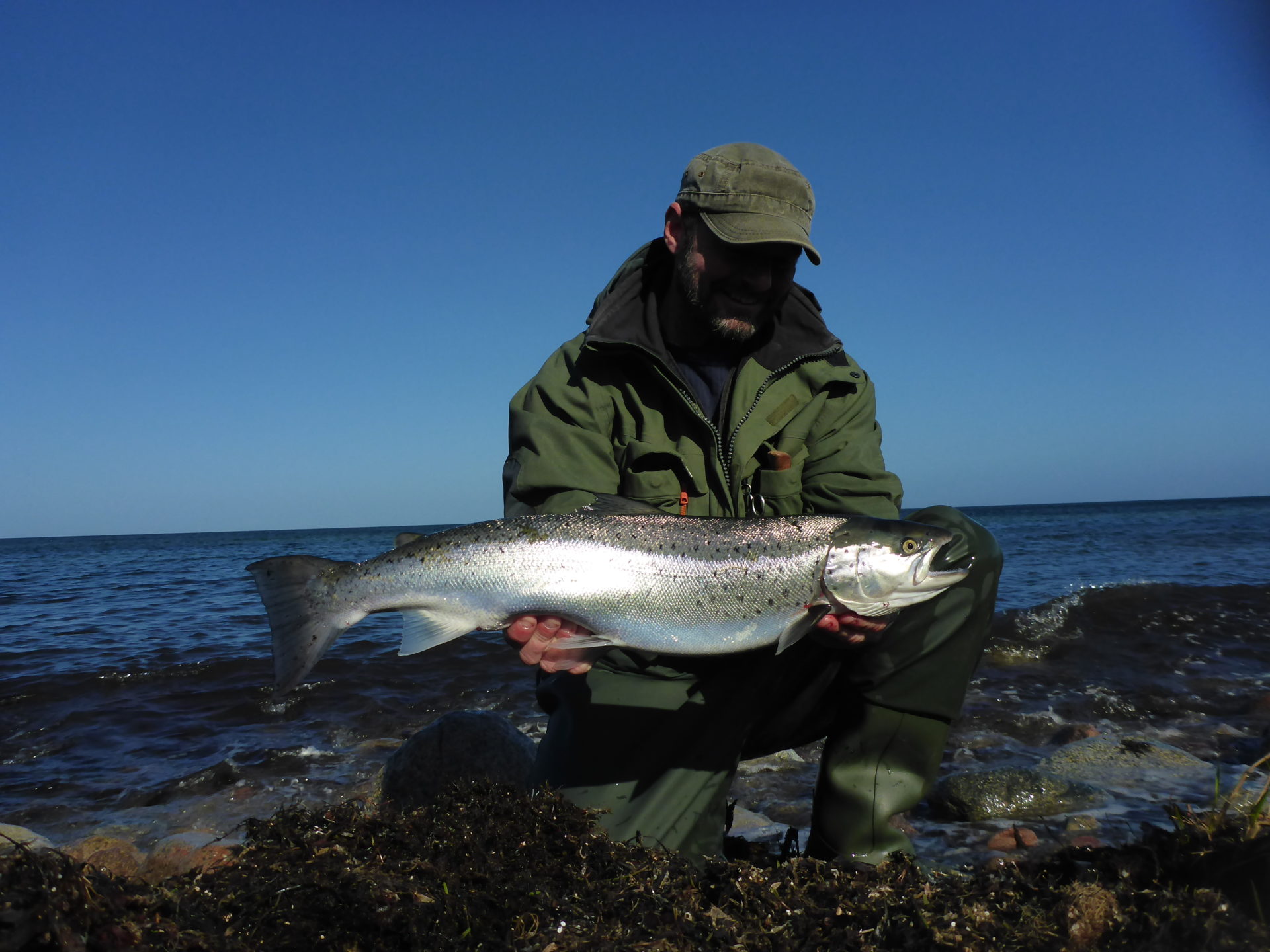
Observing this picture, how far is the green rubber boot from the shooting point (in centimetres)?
335

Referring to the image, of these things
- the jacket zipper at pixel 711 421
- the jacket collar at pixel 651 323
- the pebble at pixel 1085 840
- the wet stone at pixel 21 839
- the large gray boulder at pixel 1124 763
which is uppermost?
the jacket collar at pixel 651 323

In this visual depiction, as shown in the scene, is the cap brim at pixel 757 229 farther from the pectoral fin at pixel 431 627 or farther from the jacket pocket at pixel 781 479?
the pectoral fin at pixel 431 627

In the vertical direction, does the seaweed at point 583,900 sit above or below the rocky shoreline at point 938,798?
above

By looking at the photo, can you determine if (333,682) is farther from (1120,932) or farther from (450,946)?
(1120,932)

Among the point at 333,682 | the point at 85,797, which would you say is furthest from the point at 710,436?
the point at 333,682

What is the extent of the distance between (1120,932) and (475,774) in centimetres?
351

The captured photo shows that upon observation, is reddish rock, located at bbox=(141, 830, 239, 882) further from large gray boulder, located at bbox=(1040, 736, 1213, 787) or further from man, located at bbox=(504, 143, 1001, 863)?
large gray boulder, located at bbox=(1040, 736, 1213, 787)

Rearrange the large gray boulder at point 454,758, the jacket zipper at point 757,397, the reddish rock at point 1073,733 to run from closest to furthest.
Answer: the jacket zipper at point 757,397, the large gray boulder at point 454,758, the reddish rock at point 1073,733

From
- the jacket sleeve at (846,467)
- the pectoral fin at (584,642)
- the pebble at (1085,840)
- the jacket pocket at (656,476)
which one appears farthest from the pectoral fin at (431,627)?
the pebble at (1085,840)

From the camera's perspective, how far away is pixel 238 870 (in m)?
2.82

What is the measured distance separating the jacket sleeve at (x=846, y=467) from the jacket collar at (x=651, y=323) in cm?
32

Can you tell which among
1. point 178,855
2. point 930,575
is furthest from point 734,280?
point 178,855

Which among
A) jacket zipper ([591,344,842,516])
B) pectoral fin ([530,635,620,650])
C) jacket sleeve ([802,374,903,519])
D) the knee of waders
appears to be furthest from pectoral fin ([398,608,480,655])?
the knee of waders

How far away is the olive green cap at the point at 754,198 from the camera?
3.90 m
